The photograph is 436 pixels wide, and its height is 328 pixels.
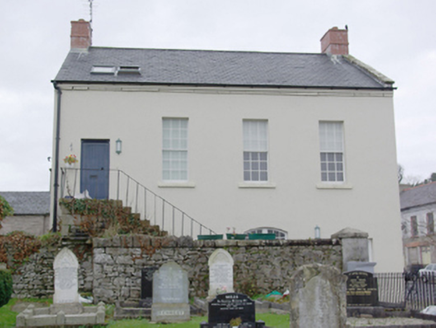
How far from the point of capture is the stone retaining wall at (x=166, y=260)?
47.6ft

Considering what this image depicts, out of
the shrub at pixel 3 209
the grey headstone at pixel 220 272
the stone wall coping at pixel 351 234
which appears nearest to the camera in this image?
the shrub at pixel 3 209

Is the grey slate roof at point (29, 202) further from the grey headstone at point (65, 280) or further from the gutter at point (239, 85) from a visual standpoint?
the grey headstone at point (65, 280)

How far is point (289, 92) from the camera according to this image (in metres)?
19.1

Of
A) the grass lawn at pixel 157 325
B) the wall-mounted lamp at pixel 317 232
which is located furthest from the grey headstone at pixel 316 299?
the wall-mounted lamp at pixel 317 232

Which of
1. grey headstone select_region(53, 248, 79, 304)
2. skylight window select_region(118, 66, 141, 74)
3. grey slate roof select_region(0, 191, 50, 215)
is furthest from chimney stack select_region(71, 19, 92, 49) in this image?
grey slate roof select_region(0, 191, 50, 215)

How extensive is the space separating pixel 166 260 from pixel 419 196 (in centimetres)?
3926

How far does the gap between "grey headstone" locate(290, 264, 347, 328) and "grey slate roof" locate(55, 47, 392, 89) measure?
1138cm

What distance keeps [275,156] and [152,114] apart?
4.47 metres

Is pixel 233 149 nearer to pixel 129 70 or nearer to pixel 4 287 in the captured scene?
pixel 129 70

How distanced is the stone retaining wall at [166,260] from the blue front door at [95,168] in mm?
2538

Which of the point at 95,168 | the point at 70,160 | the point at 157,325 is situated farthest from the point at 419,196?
the point at 157,325

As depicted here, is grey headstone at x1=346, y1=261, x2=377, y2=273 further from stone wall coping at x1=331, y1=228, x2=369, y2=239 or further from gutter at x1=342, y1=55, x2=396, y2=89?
gutter at x1=342, y1=55, x2=396, y2=89

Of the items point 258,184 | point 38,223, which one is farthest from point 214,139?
point 38,223

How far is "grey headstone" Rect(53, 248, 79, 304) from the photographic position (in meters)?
12.2
